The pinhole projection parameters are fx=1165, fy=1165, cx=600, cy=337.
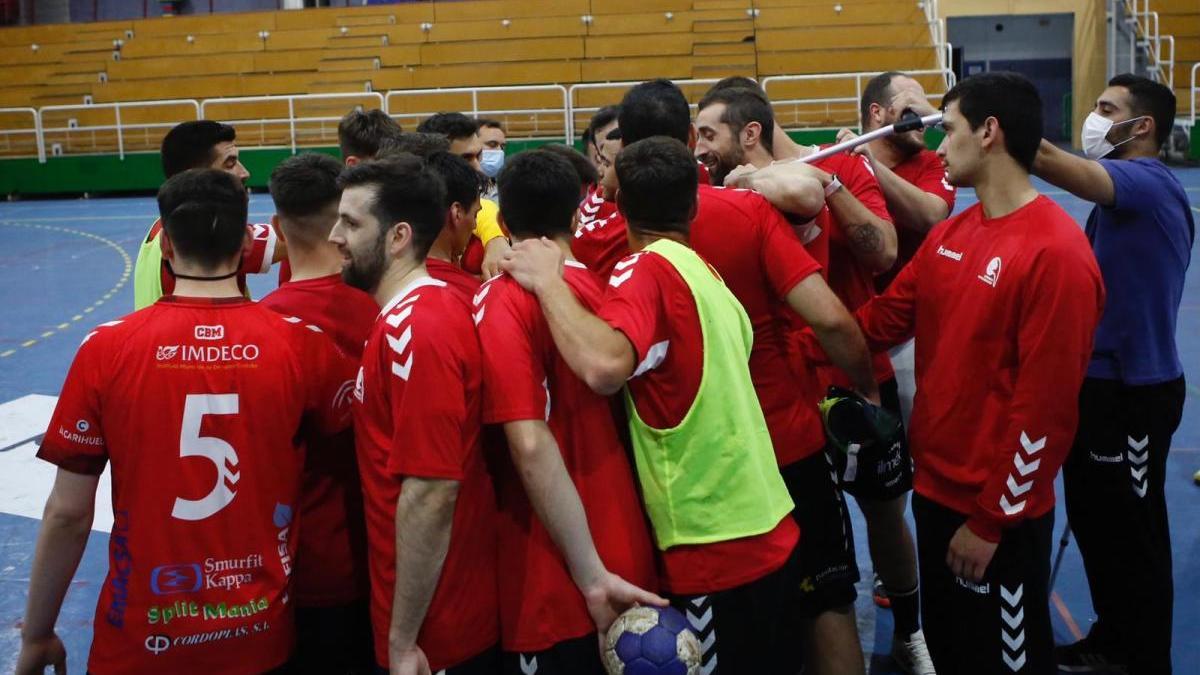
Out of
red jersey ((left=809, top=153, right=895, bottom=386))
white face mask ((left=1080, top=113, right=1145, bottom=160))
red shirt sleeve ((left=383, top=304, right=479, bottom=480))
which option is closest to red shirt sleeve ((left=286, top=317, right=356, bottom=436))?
red shirt sleeve ((left=383, top=304, right=479, bottom=480))

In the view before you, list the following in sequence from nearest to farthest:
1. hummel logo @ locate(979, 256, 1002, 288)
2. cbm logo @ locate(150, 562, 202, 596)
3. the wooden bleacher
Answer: cbm logo @ locate(150, 562, 202, 596), hummel logo @ locate(979, 256, 1002, 288), the wooden bleacher

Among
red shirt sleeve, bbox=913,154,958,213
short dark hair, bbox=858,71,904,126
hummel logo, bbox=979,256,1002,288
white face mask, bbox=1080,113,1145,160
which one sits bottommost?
hummel logo, bbox=979,256,1002,288

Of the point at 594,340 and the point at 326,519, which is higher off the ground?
the point at 594,340

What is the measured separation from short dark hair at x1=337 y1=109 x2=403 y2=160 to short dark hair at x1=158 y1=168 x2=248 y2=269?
5.89ft

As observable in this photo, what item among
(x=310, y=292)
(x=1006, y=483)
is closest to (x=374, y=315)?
(x=310, y=292)

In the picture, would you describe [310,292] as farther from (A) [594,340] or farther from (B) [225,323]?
(A) [594,340]

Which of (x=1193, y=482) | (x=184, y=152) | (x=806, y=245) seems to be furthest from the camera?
(x=1193, y=482)

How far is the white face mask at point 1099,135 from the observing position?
420cm

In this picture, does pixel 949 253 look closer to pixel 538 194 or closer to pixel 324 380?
pixel 538 194

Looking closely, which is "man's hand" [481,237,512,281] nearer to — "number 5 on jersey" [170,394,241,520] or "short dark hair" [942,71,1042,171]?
"number 5 on jersey" [170,394,241,520]

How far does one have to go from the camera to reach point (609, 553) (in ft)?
9.45

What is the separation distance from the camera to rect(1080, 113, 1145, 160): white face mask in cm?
420

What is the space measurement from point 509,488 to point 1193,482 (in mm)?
4680

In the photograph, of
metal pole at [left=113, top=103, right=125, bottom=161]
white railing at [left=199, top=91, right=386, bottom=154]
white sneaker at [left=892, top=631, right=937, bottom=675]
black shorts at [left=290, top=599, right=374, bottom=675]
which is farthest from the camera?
metal pole at [left=113, top=103, right=125, bottom=161]
